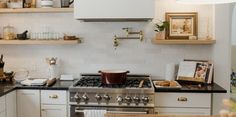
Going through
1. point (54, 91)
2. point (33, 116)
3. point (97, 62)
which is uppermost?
point (97, 62)

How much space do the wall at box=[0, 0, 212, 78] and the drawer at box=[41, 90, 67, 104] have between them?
2.14ft

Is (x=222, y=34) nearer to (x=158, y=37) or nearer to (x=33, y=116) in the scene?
(x=158, y=37)

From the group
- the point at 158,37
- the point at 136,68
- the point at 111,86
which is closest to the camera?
the point at 111,86

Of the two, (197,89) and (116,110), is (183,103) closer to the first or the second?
(197,89)

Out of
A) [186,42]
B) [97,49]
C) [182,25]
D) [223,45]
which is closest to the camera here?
[223,45]

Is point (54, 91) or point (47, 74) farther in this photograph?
point (47, 74)

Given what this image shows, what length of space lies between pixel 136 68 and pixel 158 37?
506mm

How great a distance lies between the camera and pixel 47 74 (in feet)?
13.0

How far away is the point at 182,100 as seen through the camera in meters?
3.23

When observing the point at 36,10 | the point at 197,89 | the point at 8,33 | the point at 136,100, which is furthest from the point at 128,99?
the point at 8,33

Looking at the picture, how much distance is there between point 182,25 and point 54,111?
180 cm

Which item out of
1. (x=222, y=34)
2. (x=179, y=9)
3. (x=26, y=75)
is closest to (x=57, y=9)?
(x=26, y=75)

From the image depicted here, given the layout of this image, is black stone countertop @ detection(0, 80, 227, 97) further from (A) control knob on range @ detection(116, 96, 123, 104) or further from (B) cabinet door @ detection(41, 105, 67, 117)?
(A) control knob on range @ detection(116, 96, 123, 104)

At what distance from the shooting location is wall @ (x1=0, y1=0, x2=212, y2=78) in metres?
3.81
